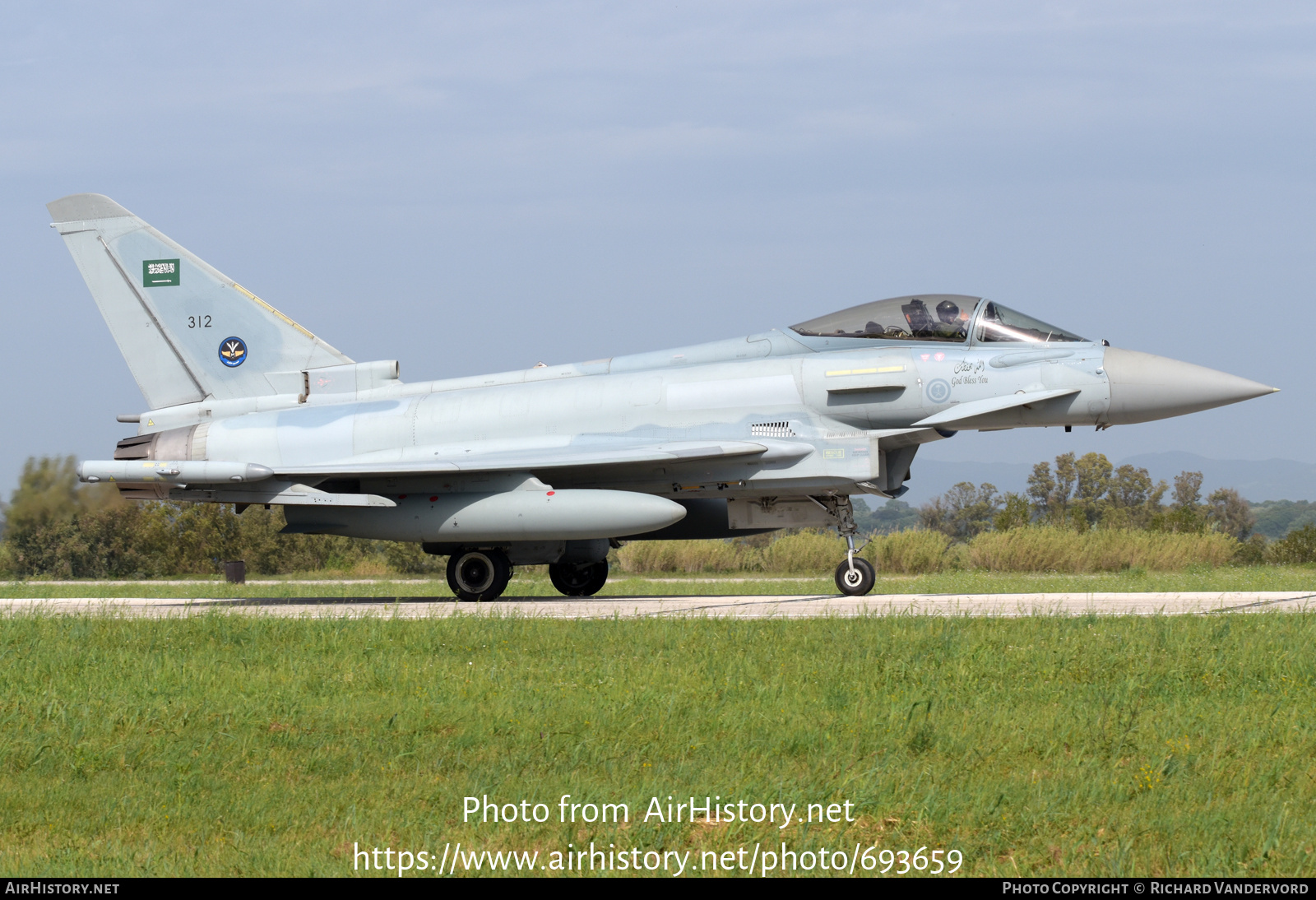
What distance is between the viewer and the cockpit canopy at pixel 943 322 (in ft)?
46.7

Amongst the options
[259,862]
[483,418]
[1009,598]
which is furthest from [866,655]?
[483,418]

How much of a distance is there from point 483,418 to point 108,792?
1050cm

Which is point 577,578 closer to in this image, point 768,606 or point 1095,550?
point 768,606

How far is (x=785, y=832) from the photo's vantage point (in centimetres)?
458

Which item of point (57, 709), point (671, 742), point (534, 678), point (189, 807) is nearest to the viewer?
point (189, 807)

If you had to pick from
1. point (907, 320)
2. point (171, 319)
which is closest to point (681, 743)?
point (907, 320)

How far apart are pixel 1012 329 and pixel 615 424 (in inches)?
196

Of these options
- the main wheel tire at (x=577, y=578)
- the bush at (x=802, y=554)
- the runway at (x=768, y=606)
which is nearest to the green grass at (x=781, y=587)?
the main wheel tire at (x=577, y=578)

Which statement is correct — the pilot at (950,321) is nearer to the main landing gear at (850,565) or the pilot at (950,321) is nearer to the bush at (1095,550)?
the main landing gear at (850,565)

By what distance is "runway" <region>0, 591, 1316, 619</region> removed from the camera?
11.4 metres

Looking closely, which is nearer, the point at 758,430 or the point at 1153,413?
the point at 1153,413

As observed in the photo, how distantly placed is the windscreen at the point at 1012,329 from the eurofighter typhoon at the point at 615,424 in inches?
0.9

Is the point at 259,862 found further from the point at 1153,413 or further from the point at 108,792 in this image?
the point at 1153,413

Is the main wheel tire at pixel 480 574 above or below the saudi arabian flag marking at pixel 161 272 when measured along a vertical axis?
below
